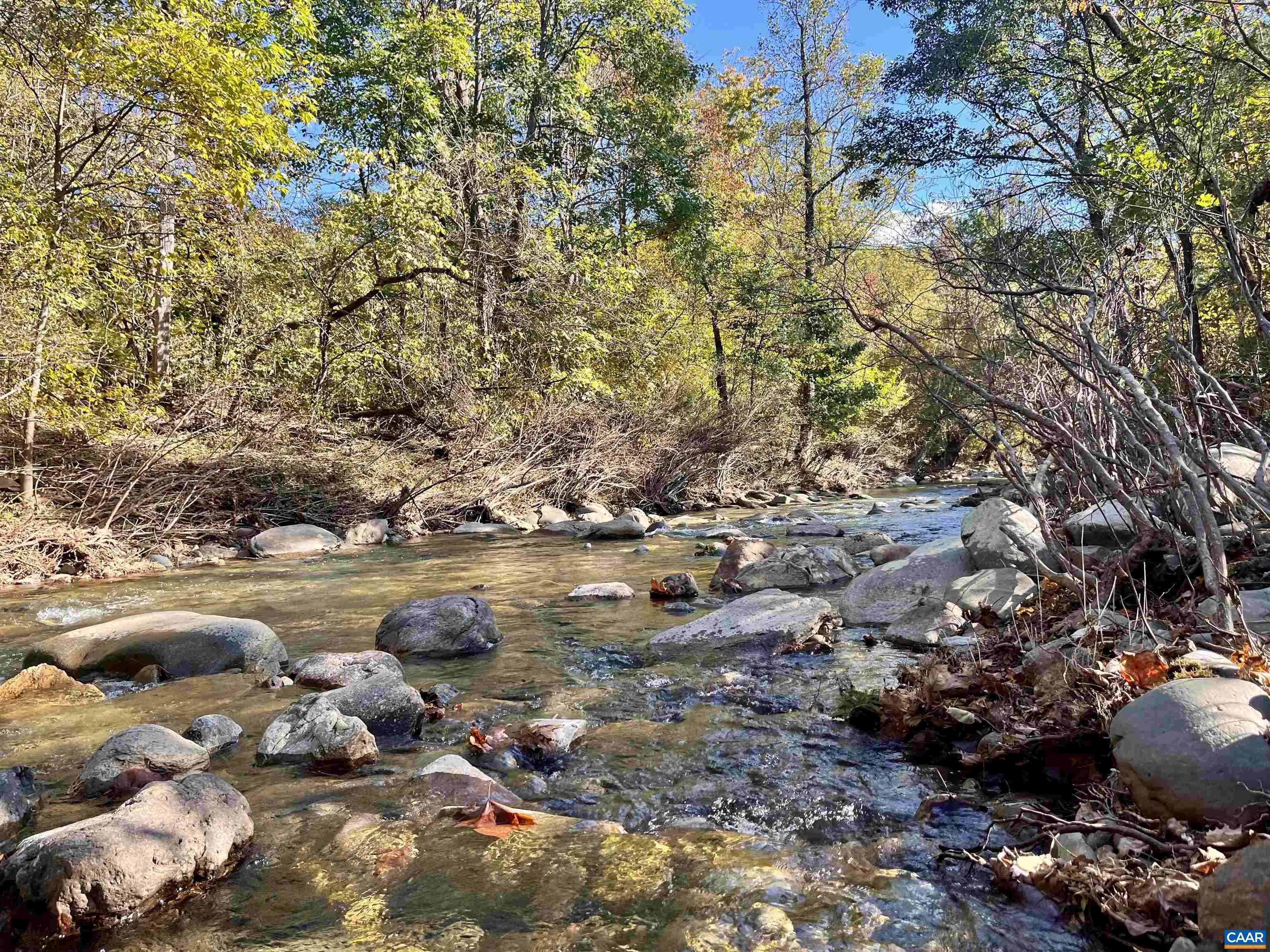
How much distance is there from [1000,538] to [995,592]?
2.78 feet

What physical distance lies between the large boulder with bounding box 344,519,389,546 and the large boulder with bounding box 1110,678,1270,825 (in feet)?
34.7

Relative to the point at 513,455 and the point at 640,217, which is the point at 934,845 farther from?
the point at 640,217

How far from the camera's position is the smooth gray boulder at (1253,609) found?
132 inches

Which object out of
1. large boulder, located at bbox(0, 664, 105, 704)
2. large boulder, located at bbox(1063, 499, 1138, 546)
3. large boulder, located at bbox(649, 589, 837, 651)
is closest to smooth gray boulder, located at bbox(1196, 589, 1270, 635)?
large boulder, located at bbox(1063, 499, 1138, 546)

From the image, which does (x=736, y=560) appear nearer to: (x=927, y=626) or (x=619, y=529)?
(x=927, y=626)

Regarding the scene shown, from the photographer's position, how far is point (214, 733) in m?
3.61

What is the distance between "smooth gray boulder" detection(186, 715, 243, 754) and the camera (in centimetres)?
357

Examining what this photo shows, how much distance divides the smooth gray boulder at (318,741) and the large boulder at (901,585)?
3918 mm

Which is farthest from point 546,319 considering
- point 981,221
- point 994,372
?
point 994,372

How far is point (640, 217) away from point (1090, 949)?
21.5 m

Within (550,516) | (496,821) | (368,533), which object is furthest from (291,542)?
(496,821)

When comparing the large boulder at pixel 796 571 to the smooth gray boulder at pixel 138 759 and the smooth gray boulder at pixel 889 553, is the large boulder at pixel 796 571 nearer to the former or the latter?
the smooth gray boulder at pixel 889 553

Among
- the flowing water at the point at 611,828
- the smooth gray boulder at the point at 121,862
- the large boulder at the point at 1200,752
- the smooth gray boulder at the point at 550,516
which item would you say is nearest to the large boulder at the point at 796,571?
the flowing water at the point at 611,828

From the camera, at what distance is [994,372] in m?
4.43
